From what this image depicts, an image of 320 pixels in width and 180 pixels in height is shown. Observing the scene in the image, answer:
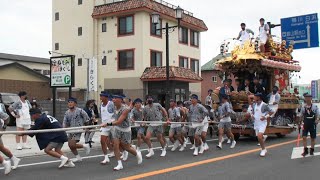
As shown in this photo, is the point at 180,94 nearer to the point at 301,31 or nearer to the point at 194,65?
the point at 194,65

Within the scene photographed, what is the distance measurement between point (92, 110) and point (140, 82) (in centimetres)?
1828

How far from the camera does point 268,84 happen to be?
18.3 m

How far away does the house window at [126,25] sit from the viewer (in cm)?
3331

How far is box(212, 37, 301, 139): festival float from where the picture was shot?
1662 centimetres

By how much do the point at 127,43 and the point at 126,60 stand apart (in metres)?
1.38

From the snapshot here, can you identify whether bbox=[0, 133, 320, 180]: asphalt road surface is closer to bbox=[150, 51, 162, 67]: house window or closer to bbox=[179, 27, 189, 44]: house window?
bbox=[150, 51, 162, 67]: house window

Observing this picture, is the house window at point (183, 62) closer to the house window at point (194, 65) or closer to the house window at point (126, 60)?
the house window at point (194, 65)

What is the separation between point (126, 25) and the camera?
111 feet

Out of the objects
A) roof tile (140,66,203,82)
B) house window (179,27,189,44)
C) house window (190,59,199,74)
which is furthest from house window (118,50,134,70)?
house window (190,59,199,74)

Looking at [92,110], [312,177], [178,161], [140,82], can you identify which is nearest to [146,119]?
[178,161]

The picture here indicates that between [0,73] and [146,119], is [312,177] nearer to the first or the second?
[146,119]

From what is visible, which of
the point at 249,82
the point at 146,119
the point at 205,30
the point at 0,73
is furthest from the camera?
the point at 205,30

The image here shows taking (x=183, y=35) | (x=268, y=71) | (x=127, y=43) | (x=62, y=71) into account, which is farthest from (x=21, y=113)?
(x=183, y=35)

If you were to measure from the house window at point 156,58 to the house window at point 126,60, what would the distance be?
1674mm
